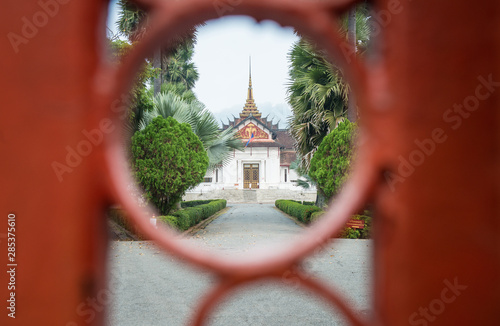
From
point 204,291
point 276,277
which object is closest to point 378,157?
point 276,277

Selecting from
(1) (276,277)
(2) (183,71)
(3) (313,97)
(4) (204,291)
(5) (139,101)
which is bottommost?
(4) (204,291)

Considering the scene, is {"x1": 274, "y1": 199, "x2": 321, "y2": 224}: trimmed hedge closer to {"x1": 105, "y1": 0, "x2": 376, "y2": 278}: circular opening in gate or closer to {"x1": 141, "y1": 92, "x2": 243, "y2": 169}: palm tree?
{"x1": 105, "y1": 0, "x2": 376, "y2": 278}: circular opening in gate

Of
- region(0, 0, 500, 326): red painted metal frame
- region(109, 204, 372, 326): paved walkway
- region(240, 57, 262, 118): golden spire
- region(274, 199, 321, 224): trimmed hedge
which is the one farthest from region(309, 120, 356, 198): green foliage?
region(240, 57, 262, 118): golden spire

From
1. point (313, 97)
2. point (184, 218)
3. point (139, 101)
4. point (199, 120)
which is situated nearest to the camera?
point (139, 101)

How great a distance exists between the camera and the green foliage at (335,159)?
625cm

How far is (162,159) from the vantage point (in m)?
6.51

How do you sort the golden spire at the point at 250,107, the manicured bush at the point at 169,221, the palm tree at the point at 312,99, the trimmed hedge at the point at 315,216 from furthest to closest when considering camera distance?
the golden spire at the point at 250,107 → the palm tree at the point at 312,99 → the manicured bush at the point at 169,221 → the trimmed hedge at the point at 315,216

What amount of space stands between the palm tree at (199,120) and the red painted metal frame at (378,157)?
23.7 feet

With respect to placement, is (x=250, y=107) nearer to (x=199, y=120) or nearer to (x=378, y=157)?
(x=199, y=120)

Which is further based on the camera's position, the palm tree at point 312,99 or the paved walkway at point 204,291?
the palm tree at point 312,99

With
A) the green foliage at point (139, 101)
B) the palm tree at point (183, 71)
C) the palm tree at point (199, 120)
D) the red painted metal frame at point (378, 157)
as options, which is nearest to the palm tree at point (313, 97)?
the palm tree at point (199, 120)

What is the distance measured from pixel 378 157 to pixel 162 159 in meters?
6.40

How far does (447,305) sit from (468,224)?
0.08 meters

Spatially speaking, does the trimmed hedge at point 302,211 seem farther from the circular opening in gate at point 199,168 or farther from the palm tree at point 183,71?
the palm tree at point 183,71
